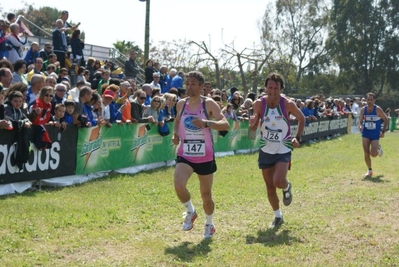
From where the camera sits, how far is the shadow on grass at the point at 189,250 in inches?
259

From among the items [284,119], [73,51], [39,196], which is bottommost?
[39,196]

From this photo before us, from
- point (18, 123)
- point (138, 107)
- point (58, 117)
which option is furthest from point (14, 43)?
point (18, 123)

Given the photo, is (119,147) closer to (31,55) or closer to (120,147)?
(120,147)

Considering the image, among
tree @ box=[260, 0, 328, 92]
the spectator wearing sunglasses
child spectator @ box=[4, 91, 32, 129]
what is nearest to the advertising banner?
child spectator @ box=[4, 91, 32, 129]

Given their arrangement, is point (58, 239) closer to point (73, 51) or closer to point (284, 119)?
point (284, 119)

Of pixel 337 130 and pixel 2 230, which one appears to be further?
pixel 337 130

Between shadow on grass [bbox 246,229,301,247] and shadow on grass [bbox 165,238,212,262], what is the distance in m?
0.65

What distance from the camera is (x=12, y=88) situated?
1002 centimetres

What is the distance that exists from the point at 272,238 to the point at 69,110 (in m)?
5.63

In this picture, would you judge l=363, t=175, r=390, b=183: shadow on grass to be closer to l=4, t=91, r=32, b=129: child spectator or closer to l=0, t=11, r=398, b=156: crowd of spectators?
l=0, t=11, r=398, b=156: crowd of spectators

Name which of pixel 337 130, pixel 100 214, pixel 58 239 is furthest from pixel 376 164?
pixel 337 130

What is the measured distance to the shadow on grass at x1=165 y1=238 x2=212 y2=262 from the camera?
6.57 meters

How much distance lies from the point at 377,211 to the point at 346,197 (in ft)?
4.77

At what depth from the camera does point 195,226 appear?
27.3 feet
